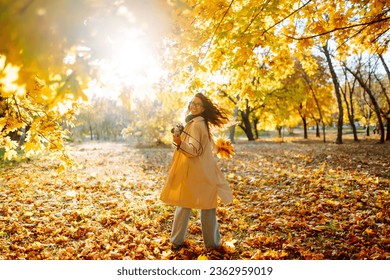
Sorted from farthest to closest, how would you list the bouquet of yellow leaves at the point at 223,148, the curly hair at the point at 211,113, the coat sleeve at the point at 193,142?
1. the bouquet of yellow leaves at the point at 223,148
2. the curly hair at the point at 211,113
3. the coat sleeve at the point at 193,142

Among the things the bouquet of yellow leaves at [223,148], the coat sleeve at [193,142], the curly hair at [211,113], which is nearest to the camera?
the coat sleeve at [193,142]

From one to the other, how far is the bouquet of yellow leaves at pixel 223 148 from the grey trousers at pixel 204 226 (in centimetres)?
79

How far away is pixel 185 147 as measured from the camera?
12.0ft

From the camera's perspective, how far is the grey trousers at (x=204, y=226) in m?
3.91

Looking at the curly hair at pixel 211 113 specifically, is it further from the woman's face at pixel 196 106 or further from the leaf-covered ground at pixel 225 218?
the leaf-covered ground at pixel 225 218

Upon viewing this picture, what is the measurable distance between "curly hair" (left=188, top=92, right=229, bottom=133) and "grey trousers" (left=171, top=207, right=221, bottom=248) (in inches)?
43.6

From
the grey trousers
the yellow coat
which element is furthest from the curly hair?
the grey trousers

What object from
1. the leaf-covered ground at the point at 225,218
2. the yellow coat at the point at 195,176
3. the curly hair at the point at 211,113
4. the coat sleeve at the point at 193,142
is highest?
the curly hair at the point at 211,113

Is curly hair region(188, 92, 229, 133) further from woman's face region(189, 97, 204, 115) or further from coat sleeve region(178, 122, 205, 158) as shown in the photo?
coat sleeve region(178, 122, 205, 158)

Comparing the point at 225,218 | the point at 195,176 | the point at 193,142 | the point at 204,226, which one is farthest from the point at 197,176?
the point at 225,218

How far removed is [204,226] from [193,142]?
1.11 metres

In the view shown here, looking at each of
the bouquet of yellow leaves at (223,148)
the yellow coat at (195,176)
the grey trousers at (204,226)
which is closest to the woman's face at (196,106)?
the yellow coat at (195,176)

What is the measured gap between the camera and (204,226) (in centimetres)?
396
